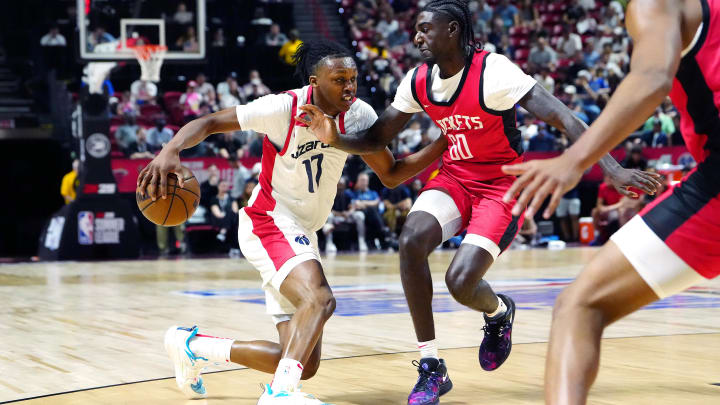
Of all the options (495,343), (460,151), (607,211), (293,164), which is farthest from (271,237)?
(607,211)

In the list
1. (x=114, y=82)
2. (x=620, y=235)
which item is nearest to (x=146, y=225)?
(x=114, y=82)

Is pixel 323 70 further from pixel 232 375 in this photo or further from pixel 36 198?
pixel 36 198

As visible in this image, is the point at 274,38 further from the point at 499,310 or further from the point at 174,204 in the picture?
the point at 174,204

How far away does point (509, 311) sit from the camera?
16.7ft

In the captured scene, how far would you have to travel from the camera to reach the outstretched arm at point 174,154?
4.02 meters

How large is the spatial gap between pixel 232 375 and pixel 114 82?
1389 centimetres

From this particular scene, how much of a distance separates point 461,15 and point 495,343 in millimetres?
1740

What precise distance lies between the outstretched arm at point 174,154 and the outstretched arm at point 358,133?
1.21ft

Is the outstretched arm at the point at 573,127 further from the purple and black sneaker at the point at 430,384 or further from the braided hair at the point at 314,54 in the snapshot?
the purple and black sneaker at the point at 430,384

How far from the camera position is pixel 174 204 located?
14.5 feet

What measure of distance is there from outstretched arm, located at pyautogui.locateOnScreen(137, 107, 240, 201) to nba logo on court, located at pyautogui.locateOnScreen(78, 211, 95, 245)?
10620mm

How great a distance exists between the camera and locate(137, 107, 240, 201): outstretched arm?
13.2 ft

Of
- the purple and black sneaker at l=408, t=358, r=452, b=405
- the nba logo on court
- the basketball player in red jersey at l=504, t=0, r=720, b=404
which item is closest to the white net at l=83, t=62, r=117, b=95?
the nba logo on court

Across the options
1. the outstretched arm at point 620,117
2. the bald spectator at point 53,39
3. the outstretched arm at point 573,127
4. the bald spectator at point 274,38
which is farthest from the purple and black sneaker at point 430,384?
the bald spectator at point 274,38
